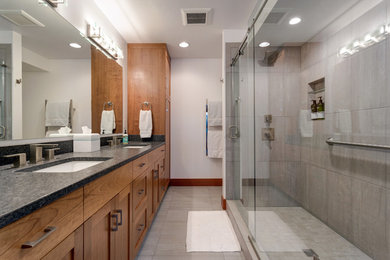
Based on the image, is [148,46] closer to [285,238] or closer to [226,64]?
[226,64]

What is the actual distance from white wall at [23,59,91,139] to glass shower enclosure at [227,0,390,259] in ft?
5.10

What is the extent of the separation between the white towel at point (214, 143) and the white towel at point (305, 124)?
1.90m

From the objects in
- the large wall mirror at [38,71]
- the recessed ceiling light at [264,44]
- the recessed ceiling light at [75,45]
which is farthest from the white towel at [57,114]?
the recessed ceiling light at [264,44]

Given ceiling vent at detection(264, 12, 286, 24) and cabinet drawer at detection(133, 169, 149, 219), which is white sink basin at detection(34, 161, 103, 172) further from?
ceiling vent at detection(264, 12, 286, 24)

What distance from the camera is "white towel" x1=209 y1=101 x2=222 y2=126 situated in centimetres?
341

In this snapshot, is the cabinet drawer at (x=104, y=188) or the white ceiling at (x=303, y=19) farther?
the white ceiling at (x=303, y=19)

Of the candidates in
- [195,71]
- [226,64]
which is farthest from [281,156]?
[195,71]

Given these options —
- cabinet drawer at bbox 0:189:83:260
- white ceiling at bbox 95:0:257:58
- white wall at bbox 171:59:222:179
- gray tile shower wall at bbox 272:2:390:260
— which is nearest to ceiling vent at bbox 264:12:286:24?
gray tile shower wall at bbox 272:2:390:260

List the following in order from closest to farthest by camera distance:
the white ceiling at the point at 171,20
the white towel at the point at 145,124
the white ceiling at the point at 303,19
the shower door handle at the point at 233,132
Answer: the white ceiling at the point at 303,19 → the white ceiling at the point at 171,20 → the shower door handle at the point at 233,132 → the white towel at the point at 145,124

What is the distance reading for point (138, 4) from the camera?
2098 mm

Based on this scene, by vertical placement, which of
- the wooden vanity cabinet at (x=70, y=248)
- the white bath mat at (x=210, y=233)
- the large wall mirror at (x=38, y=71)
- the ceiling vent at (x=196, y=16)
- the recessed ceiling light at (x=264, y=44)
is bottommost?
the white bath mat at (x=210, y=233)

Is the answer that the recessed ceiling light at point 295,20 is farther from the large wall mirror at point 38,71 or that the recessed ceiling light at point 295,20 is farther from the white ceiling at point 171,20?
the large wall mirror at point 38,71

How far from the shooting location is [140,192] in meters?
1.65

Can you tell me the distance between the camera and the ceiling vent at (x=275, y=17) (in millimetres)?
1528
